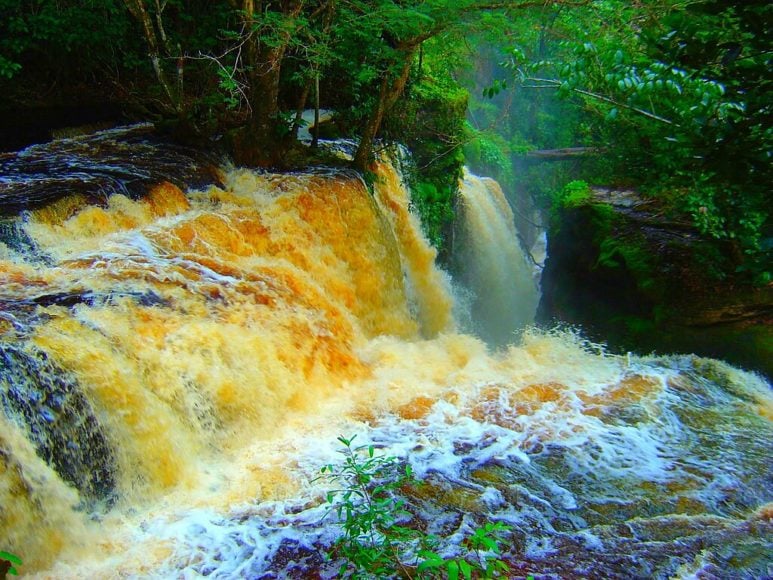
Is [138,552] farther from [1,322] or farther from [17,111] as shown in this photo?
[17,111]

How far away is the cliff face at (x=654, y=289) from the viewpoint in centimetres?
700

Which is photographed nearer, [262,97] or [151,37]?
[151,37]

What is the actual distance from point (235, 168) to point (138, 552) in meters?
5.19

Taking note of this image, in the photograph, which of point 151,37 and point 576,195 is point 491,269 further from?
point 151,37

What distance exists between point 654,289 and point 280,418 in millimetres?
5363

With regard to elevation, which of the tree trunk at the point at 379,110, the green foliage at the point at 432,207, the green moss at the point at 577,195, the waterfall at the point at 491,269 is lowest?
the waterfall at the point at 491,269

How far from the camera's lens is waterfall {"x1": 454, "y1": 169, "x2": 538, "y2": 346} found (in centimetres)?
1082

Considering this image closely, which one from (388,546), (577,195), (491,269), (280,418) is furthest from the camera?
(491,269)

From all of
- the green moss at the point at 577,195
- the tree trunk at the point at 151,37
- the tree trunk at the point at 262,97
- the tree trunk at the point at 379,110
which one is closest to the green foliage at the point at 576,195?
the green moss at the point at 577,195

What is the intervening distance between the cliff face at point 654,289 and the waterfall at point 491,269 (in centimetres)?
217

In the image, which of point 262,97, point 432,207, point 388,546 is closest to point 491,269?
point 432,207

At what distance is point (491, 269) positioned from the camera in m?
11.2

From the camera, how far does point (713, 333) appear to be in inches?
280

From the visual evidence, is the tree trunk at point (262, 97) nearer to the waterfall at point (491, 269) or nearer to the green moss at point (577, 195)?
the waterfall at point (491, 269)
